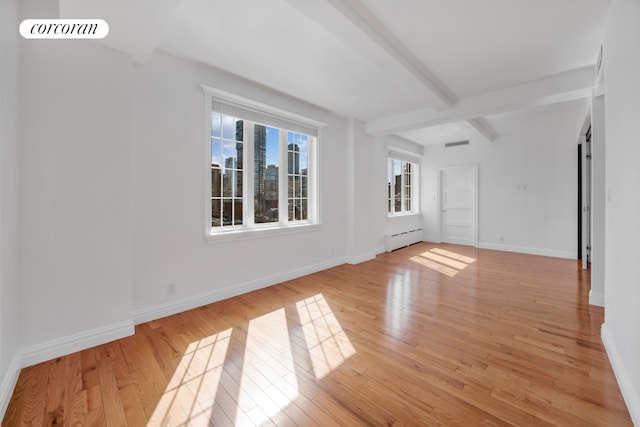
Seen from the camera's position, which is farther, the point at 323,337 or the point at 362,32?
the point at 323,337

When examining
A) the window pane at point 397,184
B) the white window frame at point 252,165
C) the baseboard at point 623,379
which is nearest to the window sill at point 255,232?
the white window frame at point 252,165

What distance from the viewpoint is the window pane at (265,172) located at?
3664mm

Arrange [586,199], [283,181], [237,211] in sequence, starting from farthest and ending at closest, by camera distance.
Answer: [586,199]
[283,181]
[237,211]

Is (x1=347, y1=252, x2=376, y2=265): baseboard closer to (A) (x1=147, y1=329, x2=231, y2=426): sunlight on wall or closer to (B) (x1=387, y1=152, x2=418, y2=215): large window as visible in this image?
(B) (x1=387, y1=152, x2=418, y2=215): large window

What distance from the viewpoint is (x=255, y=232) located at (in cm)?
354

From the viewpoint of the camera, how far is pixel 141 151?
260cm

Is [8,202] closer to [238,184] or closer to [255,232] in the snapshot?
[238,184]

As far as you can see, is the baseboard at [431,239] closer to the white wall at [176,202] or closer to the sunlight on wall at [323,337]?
the sunlight on wall at [323,337]

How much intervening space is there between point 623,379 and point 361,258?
3.64 m

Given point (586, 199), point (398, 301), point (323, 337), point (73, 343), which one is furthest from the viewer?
point (586, 199)

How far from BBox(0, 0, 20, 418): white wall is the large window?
5936 mm

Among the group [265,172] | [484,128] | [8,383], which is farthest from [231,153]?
[484,128]

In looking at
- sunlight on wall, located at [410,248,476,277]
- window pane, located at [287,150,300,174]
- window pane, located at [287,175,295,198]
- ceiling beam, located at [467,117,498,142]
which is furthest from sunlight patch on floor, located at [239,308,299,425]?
ceiling beam, located at [467,117,498,142]

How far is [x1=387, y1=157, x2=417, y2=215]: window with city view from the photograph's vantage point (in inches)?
263
